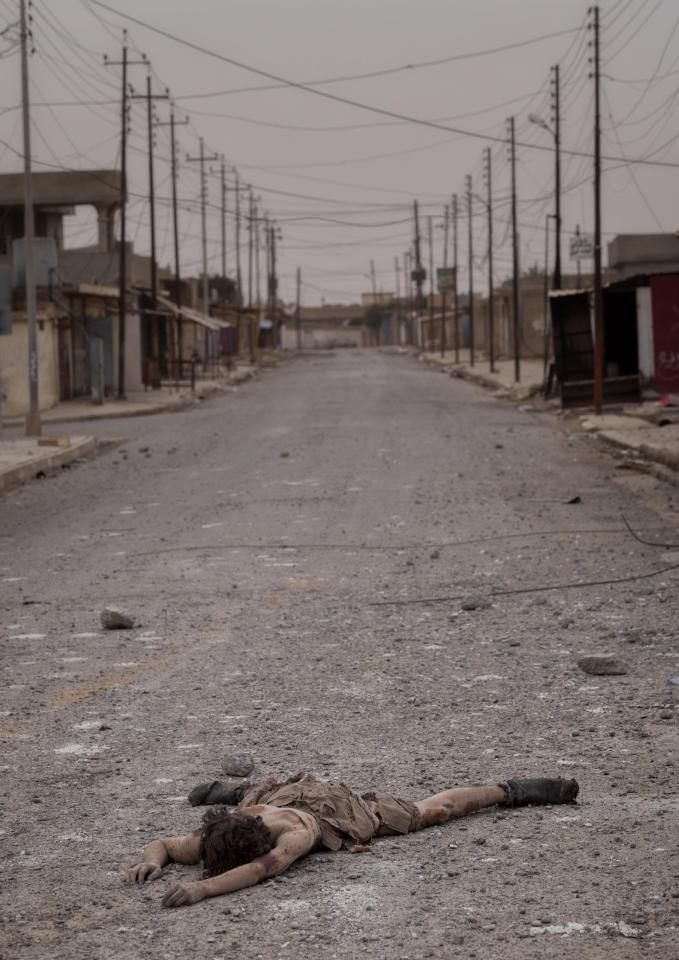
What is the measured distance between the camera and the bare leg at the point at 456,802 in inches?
208

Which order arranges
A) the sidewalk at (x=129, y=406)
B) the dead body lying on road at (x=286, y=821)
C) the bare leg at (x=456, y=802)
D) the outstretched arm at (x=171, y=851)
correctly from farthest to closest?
the sidewalk at (x=129, y=406)
the bare leg at (x=456, y=802)
the outstretched arm at (x=171, y=851)
the dead body lying on road at (x=286, y=821)

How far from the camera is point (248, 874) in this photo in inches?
183

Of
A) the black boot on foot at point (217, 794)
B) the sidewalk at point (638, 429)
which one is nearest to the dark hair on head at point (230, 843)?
the black boot on foot at point (217, 794)

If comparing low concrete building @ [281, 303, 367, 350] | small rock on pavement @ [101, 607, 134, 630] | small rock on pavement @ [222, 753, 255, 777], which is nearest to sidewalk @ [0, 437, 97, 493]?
small rock on pavement @ [101, 607, 134, 630]

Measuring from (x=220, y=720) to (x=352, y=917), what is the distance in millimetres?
2638

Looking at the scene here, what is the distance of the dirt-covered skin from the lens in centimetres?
437

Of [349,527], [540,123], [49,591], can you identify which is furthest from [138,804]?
[540,123]

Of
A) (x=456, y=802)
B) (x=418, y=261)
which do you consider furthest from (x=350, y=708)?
(x=418, y=261)

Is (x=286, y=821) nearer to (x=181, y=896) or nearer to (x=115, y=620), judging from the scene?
(x=181, y=896)

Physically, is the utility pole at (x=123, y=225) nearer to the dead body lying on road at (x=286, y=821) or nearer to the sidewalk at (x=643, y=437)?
the sidewalk at (x=643, y=437)

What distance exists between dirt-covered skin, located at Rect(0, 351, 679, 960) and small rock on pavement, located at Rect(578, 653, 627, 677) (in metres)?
0.13

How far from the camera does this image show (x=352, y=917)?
4.34 metres

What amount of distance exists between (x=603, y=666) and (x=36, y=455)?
16964mm

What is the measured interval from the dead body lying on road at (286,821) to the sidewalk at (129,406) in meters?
30.0
